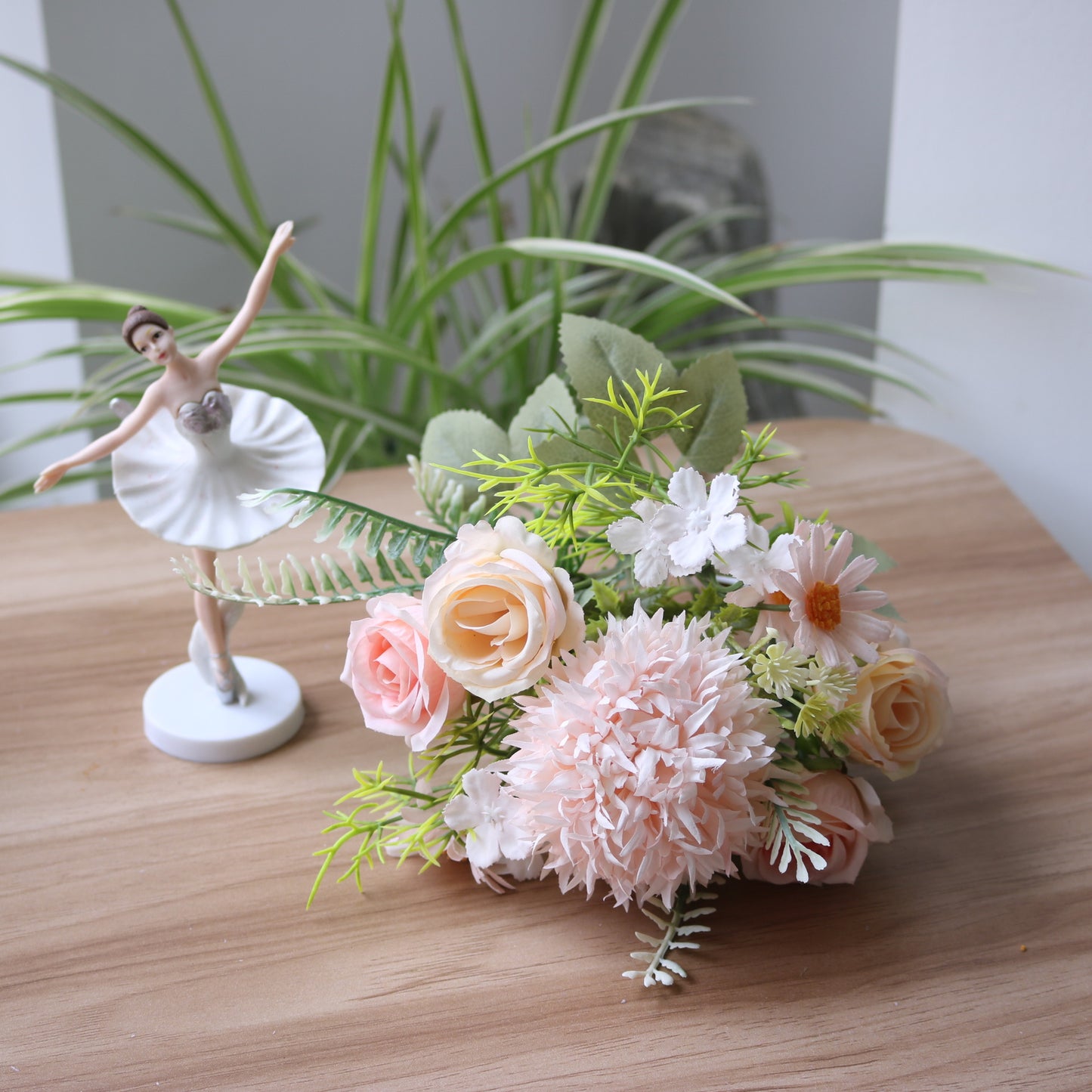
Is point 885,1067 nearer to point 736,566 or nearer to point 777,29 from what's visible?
point 736,566

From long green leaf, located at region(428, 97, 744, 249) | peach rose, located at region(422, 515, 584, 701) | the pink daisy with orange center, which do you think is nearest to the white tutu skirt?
peach rose, located at region(422, 515, 584, 701)

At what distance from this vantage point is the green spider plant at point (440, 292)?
0.84m

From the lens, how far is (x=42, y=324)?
1.41 meters

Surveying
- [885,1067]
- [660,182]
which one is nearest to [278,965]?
[885,1067]

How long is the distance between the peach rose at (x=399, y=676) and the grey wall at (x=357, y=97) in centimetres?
119

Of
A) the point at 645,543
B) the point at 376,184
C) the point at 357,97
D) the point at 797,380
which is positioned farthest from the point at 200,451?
the point at 357,97

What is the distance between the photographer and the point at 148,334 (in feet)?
1.50

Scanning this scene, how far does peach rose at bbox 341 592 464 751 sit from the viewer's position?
43cm

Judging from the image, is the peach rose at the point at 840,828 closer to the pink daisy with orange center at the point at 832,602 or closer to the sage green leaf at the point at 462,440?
the pink daisy with orange center at the point at 832,602

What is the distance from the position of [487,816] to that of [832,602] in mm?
166

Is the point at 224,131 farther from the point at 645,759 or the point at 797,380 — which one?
the point at 645,759

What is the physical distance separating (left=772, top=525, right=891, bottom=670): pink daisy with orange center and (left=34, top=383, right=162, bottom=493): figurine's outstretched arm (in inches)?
11.0

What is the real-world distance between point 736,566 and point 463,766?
6.2 inches

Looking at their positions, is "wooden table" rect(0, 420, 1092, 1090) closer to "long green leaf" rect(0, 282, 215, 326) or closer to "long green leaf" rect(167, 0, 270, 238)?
"long green leaf" rect(0, 282, 215, 326)
